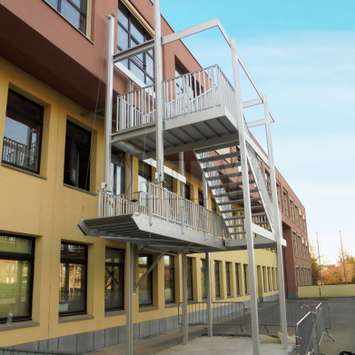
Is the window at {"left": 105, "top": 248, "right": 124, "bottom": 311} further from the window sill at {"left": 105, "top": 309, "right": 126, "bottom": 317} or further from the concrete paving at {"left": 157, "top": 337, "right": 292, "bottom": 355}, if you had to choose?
the concrete paving at {"left": 157, "top": 337, "right": 292, "bottom": 355}

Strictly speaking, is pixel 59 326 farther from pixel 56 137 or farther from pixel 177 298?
pixel 177 298

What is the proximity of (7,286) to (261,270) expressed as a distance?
26.5 m

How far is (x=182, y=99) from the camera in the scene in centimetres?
1090

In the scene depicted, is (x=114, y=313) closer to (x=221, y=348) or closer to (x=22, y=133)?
(x=221, y=348)

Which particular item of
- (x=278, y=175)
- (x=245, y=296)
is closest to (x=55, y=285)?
(x=245, y=296)

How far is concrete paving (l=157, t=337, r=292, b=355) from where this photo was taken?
1108cm

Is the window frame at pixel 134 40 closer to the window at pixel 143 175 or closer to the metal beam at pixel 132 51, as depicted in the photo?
the metal beam at pixel 132 51

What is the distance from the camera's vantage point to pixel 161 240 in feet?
34.9

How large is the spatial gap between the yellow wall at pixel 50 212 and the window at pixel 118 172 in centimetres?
93

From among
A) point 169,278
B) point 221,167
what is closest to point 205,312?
point 169,278

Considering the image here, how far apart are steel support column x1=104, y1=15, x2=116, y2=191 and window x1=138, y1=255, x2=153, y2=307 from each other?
4.85 meters

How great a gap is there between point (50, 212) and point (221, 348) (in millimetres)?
5848

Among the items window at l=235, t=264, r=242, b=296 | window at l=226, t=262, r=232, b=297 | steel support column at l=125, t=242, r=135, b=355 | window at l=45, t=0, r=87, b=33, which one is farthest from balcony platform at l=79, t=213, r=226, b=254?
window at l=235, t=264, r=242, b=296

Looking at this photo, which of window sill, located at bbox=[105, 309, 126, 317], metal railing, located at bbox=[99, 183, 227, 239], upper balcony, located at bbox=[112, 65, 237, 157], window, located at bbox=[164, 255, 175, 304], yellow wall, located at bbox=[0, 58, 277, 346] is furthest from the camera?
window, located at bbox=[164, 255, 175, 304]
